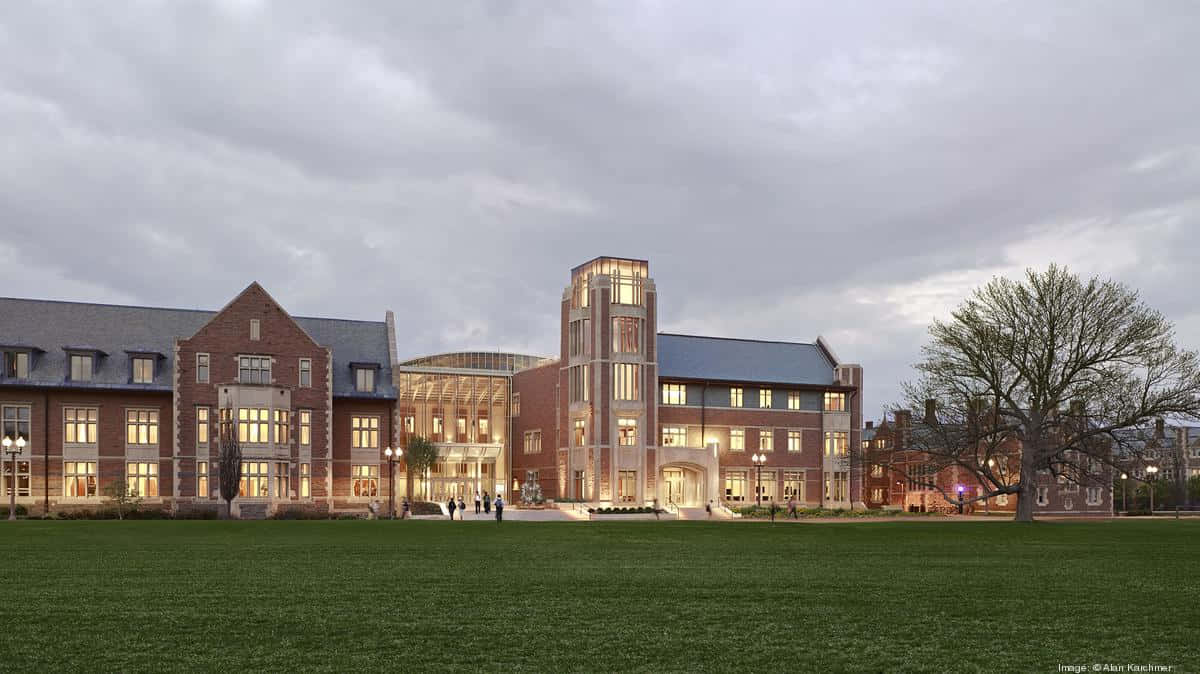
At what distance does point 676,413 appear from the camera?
84.3m

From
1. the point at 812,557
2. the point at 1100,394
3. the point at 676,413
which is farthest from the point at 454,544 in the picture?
the point at 676,413

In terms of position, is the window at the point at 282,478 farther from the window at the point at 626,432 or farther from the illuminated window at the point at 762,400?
the illuminated window at the point at 762,400

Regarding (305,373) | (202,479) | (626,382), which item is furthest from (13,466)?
(626,382)

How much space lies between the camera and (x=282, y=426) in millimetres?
64875

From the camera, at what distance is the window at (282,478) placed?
211 ft

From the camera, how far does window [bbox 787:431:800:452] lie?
87125 mm

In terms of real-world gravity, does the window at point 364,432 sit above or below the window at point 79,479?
above

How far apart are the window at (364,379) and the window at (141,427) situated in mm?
11585

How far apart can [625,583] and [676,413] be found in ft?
221

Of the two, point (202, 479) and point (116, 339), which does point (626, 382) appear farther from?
point (116, 339)

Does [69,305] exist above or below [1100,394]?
above

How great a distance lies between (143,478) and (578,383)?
102 ft

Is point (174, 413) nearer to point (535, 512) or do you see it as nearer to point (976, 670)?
→ point (535, 512)

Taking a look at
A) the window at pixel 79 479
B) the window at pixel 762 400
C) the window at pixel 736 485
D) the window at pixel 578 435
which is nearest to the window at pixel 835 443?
the window at pixel 762 400
